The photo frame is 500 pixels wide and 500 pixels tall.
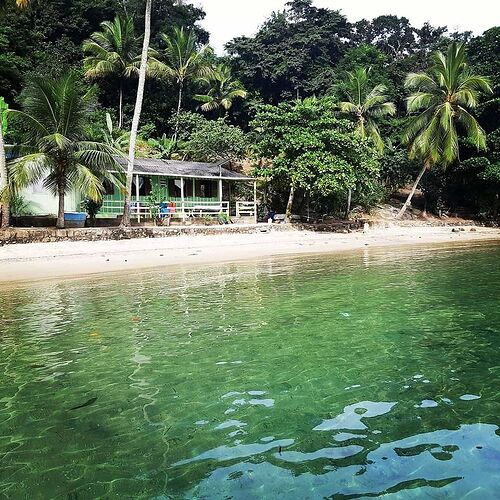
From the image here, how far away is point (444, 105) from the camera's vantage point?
29906 millimetres

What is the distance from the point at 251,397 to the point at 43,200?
2184cm

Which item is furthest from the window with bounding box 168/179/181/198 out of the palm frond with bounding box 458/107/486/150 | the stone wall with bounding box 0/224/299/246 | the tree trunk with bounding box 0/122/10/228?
the palm frond with bounding box 458/107/486/150

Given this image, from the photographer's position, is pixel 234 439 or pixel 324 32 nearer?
pixel 234 439

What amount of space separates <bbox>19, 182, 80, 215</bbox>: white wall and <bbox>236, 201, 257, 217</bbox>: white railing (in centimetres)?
896

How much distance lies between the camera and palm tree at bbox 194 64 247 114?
42.2m

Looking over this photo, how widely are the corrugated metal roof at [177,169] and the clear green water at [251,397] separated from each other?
16.4m

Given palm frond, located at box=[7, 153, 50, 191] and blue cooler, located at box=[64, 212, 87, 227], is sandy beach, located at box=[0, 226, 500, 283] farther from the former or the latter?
blue cooler, located at box=[64, 212, 87, 227]

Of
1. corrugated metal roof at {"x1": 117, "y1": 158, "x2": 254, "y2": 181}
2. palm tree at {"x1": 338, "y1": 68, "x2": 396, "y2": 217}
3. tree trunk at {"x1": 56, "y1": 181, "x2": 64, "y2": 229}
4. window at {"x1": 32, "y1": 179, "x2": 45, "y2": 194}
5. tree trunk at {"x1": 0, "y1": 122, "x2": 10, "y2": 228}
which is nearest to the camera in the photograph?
tree trunk at {"x1": 0, "y1": 122, "x2": 10, "y2": 228}

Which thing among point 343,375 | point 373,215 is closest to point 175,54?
point 373,215

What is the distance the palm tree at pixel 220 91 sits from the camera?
139 feet

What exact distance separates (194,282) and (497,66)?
32.3 m

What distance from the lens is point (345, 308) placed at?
8891mm

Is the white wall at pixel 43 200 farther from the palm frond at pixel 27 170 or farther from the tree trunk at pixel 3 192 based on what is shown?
the palm frond at pixel 27 170

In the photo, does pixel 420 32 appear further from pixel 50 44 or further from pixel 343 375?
pixel 343 375
